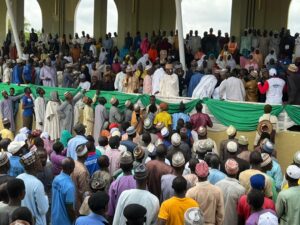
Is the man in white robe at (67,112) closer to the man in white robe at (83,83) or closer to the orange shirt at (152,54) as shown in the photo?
the man in white robe at (83,83)

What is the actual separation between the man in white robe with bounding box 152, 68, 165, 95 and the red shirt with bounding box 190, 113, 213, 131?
2252mm

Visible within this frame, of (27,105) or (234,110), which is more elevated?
(234,110)

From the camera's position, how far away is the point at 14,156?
681 cm

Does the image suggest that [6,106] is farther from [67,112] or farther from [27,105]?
[67,112]

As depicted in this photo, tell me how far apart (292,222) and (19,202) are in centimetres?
277

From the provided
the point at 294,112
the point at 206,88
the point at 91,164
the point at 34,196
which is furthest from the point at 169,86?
the point at 34,196

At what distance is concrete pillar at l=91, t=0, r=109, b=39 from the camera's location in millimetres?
25297

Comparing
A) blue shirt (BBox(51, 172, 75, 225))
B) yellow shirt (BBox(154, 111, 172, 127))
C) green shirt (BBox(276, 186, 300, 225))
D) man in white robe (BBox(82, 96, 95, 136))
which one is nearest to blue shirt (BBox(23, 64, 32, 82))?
man in white robe (BBox(82, 96, 95, 136))

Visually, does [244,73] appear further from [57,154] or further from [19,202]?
[19,202]

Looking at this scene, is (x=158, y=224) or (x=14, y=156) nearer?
(x=158, y=224)

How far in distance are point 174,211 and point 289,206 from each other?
136 cm

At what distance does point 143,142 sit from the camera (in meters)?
8.59

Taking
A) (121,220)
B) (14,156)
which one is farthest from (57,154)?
(121,220)

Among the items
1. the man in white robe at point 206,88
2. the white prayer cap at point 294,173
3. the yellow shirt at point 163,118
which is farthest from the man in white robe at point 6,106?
the white prayer cap at point 294,173
